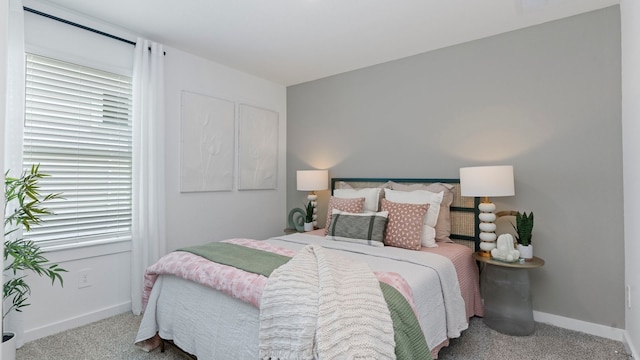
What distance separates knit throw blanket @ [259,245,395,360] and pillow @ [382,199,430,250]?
1.05 m

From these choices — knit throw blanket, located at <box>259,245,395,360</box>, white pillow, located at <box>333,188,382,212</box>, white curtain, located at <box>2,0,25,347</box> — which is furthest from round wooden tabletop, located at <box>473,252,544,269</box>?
white curtain, located at <box>2,0,25,347</box>

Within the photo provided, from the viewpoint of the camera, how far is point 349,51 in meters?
3.35

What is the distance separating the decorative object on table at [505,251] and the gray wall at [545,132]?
1.47 feet

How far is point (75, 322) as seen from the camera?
2646 mm

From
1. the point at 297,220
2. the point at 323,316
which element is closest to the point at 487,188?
the point at 323,316

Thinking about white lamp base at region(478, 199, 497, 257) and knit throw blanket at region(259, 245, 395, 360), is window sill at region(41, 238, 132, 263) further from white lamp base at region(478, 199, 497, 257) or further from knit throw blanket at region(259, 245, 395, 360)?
white lamp base at region(478, 199, 497, 257)

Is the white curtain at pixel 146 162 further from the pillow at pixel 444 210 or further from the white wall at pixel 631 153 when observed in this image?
the white wall at pixel 631 153

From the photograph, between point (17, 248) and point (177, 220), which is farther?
point (177, 220)

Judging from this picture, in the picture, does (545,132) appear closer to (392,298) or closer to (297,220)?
(392,298)

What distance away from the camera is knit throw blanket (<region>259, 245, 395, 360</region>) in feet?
4.40

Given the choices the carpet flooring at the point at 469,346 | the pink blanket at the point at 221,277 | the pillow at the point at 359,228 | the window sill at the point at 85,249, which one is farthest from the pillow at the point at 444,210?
the window sill at the point at 85,249

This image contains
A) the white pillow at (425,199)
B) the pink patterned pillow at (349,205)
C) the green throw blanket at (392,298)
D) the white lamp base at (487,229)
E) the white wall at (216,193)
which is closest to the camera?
the green throw blanket at (392,298)

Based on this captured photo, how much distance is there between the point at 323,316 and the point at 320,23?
235 cm

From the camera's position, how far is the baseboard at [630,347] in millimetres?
2140
